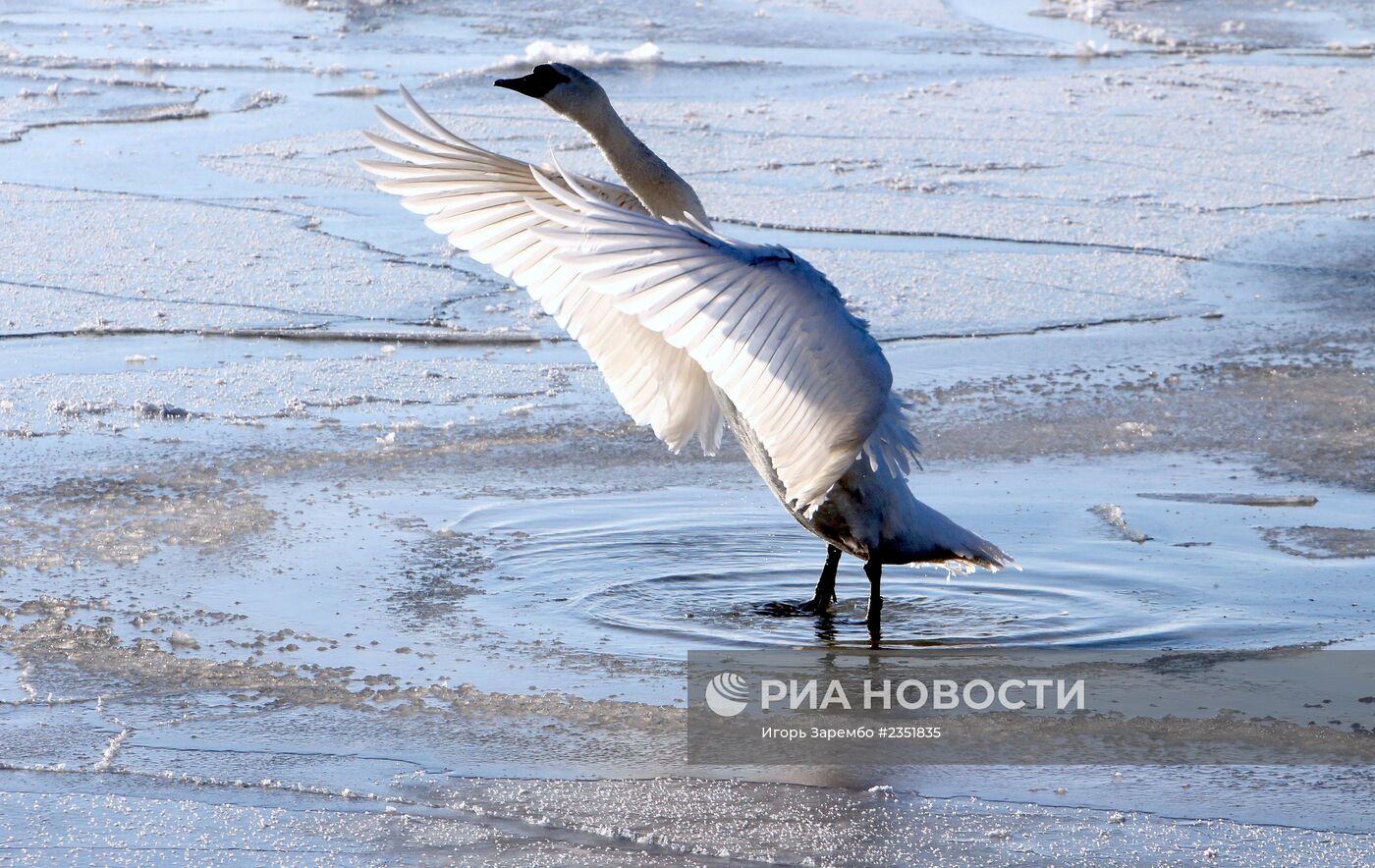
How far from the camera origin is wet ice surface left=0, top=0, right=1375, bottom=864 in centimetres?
359

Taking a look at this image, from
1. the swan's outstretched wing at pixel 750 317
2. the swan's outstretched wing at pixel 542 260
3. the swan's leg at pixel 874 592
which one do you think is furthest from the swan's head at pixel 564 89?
the swan's leg at pixel 874 592

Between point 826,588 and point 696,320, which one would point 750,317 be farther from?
point 826,588

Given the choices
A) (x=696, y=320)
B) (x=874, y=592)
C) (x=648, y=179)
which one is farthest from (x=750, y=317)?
(x=874, y=592)

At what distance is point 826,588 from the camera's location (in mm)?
4980

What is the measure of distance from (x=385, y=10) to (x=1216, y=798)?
17.2m

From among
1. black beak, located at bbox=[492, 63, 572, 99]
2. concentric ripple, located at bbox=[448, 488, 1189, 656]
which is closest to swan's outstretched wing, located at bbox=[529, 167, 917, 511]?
concentric ripple, located at bbox=[448, 488, 1189, 656]

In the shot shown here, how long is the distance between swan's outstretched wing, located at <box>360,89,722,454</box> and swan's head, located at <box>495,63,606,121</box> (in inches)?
11.3

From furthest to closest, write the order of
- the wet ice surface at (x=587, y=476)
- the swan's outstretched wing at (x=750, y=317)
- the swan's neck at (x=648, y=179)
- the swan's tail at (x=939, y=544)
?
1. the swan's tail at (x=939, y=544)
2. the swan's neck at (x=648, y=179)
3. the swan's outstretched wing at (x=750, y=317)
4. the wet ice surface at (x=587, y=476)

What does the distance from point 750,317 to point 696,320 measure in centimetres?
13

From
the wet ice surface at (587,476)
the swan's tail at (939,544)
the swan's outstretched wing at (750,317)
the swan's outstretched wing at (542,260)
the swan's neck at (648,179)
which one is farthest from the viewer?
the swan's outstretched wing at (542,260)

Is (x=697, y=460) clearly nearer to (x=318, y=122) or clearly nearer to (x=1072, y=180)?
(x=1072, y=180)

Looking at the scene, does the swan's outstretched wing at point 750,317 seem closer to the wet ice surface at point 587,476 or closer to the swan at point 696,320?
the swan at point 696,320

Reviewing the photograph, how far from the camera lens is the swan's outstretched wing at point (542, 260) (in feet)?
16.3

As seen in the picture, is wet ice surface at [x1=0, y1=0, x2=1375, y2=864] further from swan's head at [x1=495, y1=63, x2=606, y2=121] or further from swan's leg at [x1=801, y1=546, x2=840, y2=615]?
swan's head at [x1=495, y1=63, x2=606, y2=121]
